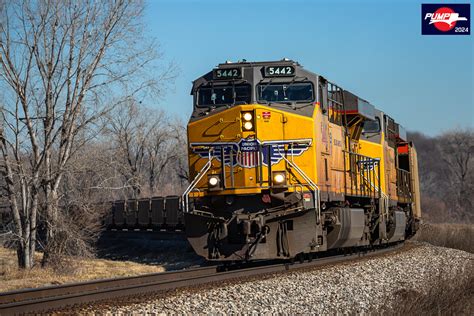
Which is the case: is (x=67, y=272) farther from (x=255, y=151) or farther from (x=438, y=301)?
(x=438, y=301)

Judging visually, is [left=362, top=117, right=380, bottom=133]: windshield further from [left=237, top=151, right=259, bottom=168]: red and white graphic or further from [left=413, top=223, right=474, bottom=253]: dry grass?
[left=413, top=223, right=474, bottom=253]: dry grass

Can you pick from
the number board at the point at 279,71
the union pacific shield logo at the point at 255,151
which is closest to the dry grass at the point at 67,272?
the union pacific shield logo at the point at 255,151

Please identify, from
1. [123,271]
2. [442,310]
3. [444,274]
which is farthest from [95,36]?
[442,310]

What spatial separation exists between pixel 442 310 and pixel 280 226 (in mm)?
4904

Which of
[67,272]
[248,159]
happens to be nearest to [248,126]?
[248,159]

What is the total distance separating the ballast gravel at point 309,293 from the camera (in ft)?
30.5

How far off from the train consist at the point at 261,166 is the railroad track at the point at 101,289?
0.72 meters

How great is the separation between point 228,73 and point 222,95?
0.50 m

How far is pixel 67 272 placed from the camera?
17891 millimetres

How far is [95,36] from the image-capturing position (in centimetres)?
2034

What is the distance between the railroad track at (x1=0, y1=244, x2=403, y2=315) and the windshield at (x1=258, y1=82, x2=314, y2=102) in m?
3.59

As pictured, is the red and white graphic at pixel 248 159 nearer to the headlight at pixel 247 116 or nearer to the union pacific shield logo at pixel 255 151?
the union pacific shield logo at pixel 255 151

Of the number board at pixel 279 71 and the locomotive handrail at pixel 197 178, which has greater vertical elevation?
the number board at pixel 279 71

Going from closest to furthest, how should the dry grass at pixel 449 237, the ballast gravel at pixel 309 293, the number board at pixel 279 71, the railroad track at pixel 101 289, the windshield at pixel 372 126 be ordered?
the railroad track at pixel 101 289
the ballast gravel at pixel 309 293
the number board at pixel 279 71
the windshield at pixel 372 126
the dry grass at pixel 449 237
